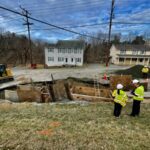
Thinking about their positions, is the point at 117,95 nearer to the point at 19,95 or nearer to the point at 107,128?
the point at 107,128

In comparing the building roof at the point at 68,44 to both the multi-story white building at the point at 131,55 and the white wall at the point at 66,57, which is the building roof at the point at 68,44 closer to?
the white wall at the point at 66,57

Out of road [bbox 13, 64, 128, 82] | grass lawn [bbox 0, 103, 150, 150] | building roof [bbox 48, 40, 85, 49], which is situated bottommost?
road [bbox 13, 64, 128, 82]

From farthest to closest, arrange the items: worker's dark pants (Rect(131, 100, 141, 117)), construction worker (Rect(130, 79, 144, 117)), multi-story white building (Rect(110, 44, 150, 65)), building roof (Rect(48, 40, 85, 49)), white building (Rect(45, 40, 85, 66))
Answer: multi-story white building (Rect(110, 44, 150, 65)) < building roof (Rect(48, 40, 85, 49)) < white building (Rect(45, 40, 85, 66)) < worker's dark pants (Rect(131, 100, 141, 117)) < construction worker (Rect(130, 79, 144, 117))

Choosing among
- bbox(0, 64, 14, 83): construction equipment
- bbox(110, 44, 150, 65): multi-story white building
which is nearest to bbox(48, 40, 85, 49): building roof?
bbox(110, 44, 150, 65): multi-story white building

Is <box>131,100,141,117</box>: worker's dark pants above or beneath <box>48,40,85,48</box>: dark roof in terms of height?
beneath

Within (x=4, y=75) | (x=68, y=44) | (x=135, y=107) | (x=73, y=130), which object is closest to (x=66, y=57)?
(x=68, y=44)

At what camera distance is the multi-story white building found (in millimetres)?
46438

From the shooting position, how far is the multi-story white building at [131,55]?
152 feet

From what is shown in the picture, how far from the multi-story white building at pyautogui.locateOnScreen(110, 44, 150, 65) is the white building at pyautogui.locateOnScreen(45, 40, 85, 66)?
12.9 metres

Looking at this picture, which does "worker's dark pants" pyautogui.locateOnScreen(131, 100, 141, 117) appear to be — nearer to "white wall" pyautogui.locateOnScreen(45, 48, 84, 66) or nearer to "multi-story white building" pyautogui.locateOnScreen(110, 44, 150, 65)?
"white wall" pyautogui.locateOnScreen(45, 48, 84, 66)

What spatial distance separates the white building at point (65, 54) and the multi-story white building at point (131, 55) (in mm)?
12921

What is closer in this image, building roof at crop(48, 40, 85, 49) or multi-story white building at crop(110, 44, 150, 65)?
building roof at crop(48, 40, 85, 49)

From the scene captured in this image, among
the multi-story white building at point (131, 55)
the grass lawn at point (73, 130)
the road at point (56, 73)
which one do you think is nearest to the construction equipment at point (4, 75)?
the road at point (56, 73)

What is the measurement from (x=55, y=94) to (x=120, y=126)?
6.91 m
